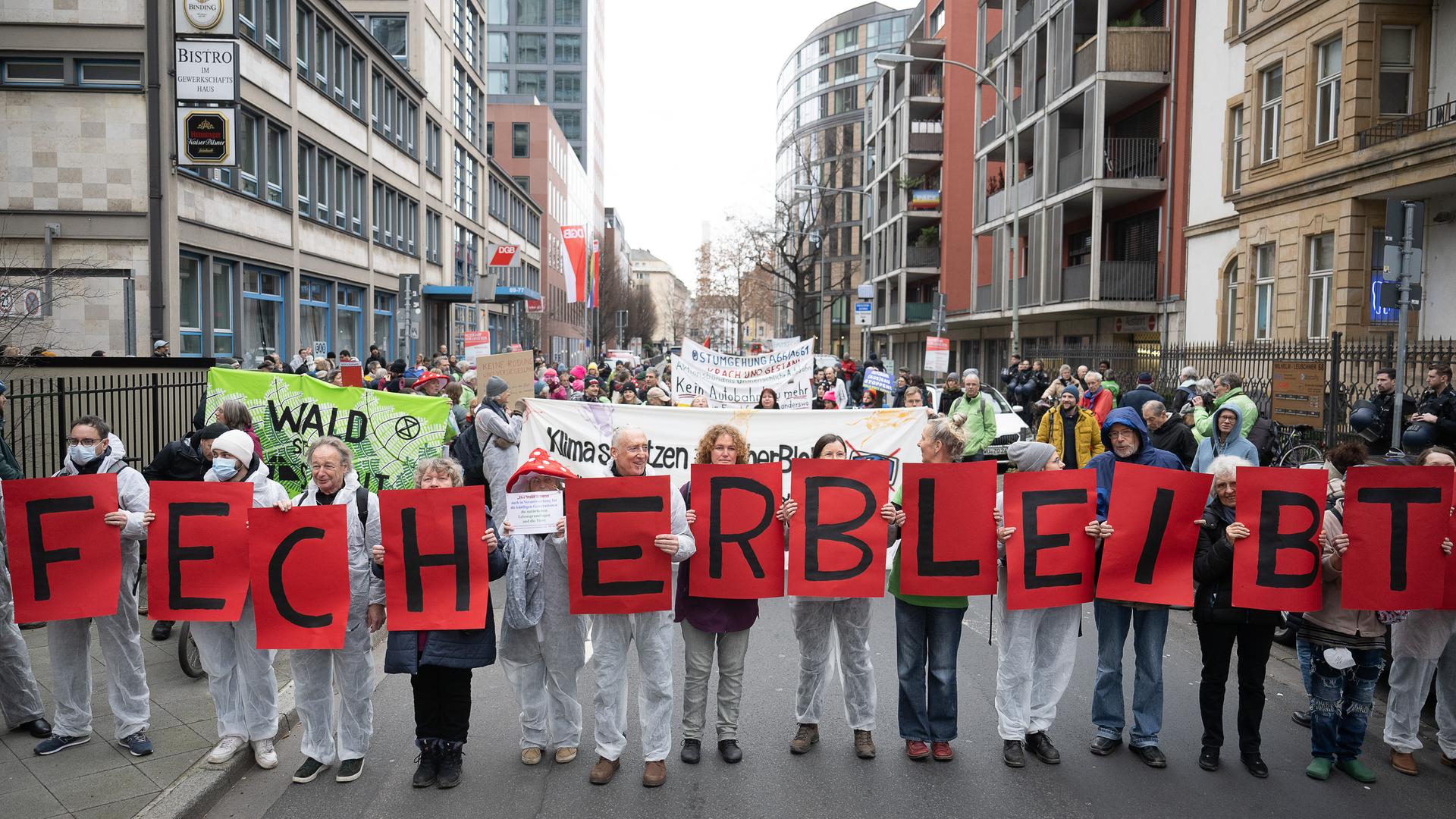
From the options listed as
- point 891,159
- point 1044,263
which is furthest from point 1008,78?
point 891,159

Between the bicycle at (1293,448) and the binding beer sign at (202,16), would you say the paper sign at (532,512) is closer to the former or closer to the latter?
the bicycle at (1293,448)

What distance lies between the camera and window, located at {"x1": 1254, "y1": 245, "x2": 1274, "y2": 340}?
21938 millimetres

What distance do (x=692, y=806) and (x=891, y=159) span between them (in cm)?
5146

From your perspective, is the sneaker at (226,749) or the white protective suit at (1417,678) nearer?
the sneaker at (226,749)

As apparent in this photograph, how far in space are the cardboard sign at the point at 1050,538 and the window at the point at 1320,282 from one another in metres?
16.6

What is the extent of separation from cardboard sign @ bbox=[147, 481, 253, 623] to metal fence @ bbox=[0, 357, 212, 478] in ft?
17.0

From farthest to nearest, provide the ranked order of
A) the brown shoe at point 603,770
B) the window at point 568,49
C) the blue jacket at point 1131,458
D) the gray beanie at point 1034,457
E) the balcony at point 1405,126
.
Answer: the window at point 568,49
the balcony at point 1405,126
the blue jacket at point 1131,458
the gray beanie at point 1034,457
the brown shoe at point 603,770

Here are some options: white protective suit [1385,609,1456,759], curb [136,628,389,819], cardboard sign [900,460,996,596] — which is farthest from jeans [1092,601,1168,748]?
curb [136,628,389,819]

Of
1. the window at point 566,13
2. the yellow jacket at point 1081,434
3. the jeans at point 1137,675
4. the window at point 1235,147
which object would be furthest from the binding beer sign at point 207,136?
the window at point 566,13

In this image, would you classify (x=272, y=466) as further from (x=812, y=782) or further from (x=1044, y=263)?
(x=1044, y=263)

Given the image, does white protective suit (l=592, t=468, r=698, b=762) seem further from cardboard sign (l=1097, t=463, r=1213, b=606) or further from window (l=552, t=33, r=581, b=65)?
window (l=552, t=33, r=581, b=65)

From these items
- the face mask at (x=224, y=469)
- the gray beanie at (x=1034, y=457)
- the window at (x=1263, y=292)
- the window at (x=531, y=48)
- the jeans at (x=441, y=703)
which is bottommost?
the jeans at (x=441, y=703)

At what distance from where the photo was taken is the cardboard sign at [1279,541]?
5.72 metres

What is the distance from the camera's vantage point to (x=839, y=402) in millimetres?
17219
